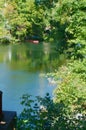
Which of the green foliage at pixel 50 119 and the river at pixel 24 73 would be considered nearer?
the green foliage at pixel 50 119

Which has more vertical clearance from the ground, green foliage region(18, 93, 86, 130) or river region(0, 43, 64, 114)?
green foliage region(18, 93, 86, 130)

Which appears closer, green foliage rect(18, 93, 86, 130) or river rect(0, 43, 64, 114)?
green foliage rect(18, 93, 86, 130)

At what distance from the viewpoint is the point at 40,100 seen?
5.74 metres

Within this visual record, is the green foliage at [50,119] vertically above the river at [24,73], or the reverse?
the green foliage at [50,119]

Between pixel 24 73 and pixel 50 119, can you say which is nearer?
pixel 50 119

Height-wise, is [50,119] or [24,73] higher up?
[50,119]

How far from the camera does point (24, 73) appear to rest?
70.3 feet

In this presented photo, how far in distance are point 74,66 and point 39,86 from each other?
702 cm

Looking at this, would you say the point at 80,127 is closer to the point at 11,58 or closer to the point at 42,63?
the point at 42,63

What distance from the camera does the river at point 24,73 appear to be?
15.9 metres

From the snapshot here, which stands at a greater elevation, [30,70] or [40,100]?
[40,100]

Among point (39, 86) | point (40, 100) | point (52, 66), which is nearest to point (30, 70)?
point (52, 66)

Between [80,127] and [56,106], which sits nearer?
[80,127]

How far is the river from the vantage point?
52.1 feet
